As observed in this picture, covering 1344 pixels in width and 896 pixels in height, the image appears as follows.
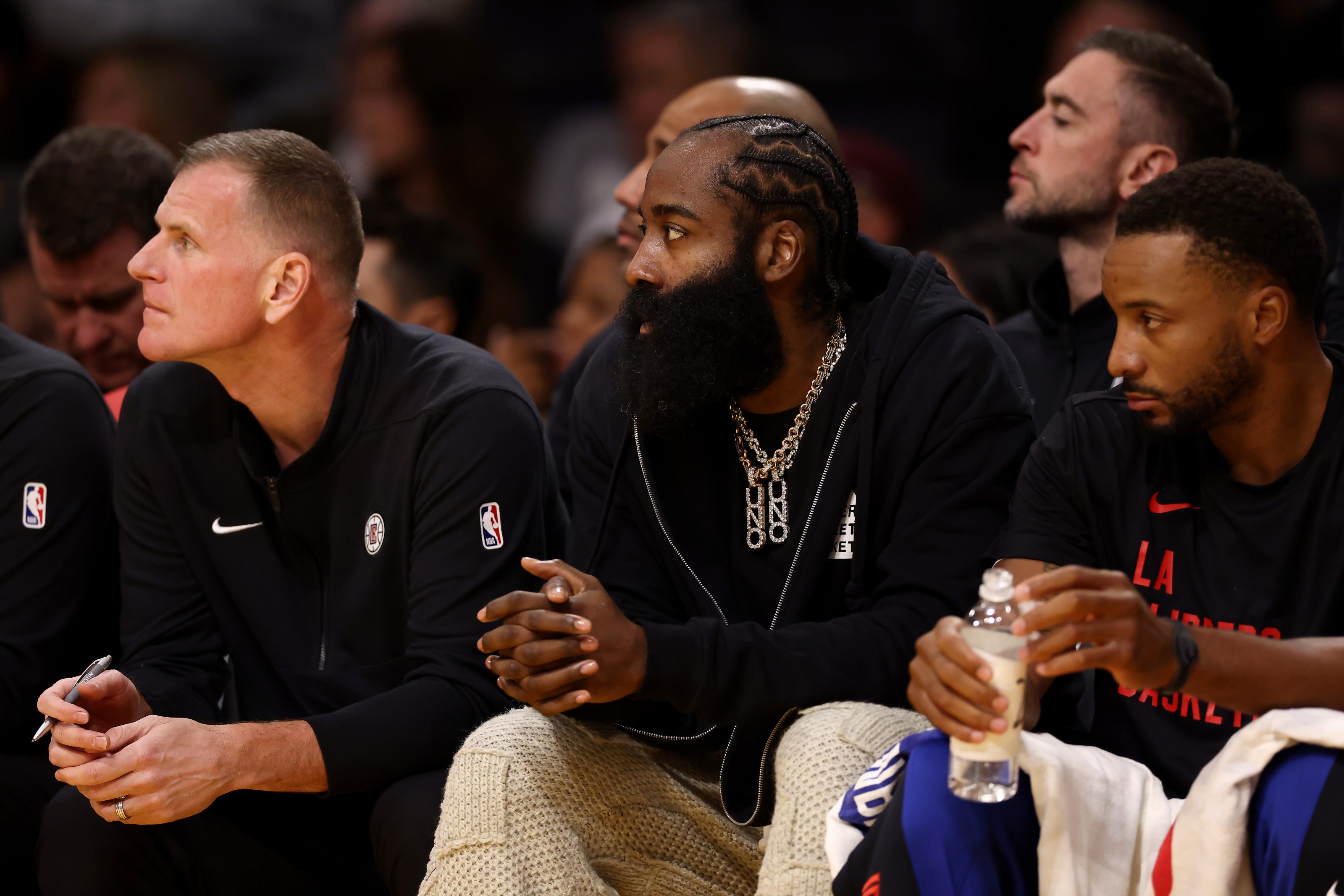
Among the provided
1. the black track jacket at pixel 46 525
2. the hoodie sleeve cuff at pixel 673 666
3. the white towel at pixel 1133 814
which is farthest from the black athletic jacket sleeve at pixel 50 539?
the white towel at pixel 1133 814

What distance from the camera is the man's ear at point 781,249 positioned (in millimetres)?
2762

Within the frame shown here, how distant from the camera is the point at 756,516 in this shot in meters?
2.71

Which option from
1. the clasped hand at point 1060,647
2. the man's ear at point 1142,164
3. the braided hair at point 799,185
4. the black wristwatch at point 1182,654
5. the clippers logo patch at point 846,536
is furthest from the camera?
the man's ear at point 1142,164

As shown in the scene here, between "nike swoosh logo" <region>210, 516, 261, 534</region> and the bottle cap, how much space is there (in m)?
1.52

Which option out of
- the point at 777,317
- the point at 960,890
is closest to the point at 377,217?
the point at 777,317

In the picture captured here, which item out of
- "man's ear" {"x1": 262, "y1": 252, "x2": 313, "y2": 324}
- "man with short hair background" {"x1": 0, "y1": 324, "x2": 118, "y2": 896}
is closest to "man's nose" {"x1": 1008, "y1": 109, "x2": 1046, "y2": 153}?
"man's ear" {"x1": 262, "y1": 252, "x2": 313, "y2": 324}

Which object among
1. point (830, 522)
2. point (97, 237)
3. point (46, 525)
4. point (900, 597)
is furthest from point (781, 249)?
point (97, 237)

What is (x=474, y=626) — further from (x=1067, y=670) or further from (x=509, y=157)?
(x=509, y=157)

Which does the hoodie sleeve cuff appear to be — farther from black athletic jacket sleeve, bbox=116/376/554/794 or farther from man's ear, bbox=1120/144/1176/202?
man's ear, bbox=1120/144/1176/202

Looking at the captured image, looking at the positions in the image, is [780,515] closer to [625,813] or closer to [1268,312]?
[625,813]

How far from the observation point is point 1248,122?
17.0 ft

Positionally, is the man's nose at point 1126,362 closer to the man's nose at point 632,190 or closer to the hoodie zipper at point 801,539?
the hoodie zipper at point 801,539

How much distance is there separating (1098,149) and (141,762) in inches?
106

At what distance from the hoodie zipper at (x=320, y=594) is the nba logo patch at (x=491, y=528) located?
1.26ft
